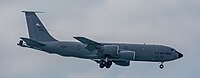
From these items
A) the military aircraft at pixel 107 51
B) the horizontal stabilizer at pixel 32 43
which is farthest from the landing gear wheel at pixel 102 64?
the horizontal stabilizer at pixel 32 43

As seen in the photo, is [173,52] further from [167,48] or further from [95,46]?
[95,46]

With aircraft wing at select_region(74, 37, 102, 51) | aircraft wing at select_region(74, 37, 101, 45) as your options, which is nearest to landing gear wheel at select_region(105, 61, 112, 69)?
aircraft wing at select_region(74, 37, 102, 51)

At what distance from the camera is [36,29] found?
3147 inches

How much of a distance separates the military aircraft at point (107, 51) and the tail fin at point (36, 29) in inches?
52.4

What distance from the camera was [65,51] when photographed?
73625mm

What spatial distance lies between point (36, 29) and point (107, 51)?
13914 millimetres

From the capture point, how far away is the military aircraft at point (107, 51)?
7044 cm

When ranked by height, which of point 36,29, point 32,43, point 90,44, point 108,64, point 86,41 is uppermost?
point 36,29

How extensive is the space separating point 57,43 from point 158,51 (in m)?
13.2

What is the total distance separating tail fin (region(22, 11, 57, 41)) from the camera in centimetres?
7856

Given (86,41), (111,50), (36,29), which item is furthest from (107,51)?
(36,29)

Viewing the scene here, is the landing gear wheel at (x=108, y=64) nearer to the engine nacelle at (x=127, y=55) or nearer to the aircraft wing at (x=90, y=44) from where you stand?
Result: the engine nacelle at (x=127, y=55)

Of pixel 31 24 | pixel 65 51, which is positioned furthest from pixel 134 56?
pixel 31 24

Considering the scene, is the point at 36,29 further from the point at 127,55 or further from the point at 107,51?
the point at 127,55
